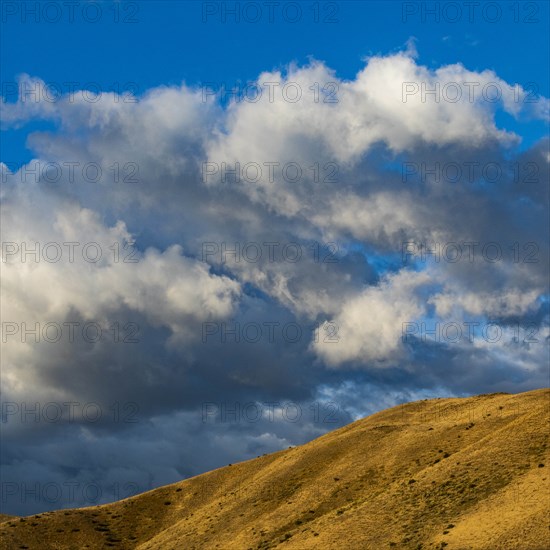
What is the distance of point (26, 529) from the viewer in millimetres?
92625

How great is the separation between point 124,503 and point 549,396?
57115mm

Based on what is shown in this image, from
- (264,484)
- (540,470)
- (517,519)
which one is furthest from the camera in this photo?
(264,484)

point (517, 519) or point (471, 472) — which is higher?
point (471, 472)

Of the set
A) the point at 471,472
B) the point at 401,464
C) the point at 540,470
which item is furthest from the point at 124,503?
the point at 540,470

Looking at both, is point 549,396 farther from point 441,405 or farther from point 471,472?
point 471,472

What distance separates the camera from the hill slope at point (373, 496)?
65000 mm

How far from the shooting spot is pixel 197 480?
104 metres

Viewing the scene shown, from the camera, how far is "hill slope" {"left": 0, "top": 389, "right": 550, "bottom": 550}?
6500 centimetres

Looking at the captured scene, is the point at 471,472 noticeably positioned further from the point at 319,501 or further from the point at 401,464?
the point at 319,501

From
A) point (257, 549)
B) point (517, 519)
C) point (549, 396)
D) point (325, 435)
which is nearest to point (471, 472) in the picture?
point (517, 519)

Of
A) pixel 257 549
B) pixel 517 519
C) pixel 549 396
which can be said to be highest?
pixel 549 396

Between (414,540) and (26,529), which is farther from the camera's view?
(26,529)

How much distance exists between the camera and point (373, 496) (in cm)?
7662

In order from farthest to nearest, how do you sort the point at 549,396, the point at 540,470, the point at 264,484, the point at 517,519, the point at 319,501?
1. the point at 549,396
2. the point at 264,484
3. the point at 319,501
4. the point at 540,470
5. the point at 517,519
